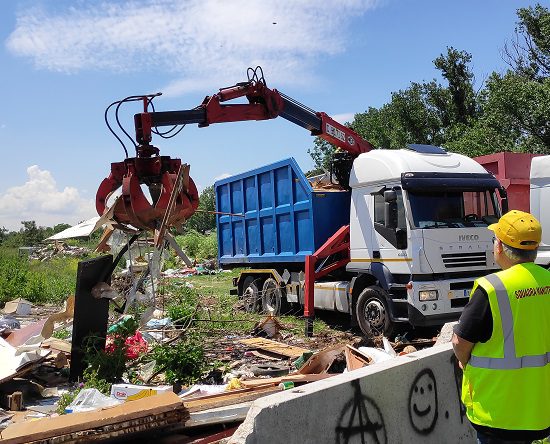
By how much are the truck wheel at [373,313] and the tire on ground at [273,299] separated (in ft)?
8.70

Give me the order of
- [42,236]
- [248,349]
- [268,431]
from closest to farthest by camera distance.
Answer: [268,431] → [248,349] → [42,236]

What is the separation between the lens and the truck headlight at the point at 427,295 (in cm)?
784

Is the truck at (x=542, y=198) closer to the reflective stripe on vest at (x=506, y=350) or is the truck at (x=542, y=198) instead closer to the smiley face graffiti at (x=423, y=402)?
the smiley face graffiti at (x=423, y=402)

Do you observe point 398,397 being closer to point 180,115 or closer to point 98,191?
point 98,191

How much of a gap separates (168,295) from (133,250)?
695 cm

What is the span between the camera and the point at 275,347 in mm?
7938

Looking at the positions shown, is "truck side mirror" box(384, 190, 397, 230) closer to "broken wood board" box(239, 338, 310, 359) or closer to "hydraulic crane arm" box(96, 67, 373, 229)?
"broken wood board" box(239, 338, 310, 359)

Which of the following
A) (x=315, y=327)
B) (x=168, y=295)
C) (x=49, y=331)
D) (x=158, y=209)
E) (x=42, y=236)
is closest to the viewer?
(x=158, y=209)

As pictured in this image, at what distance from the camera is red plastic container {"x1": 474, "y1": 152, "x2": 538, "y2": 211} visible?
35.7 ft

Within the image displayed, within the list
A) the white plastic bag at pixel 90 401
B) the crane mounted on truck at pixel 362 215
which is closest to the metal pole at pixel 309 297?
the crane mounted on truck at pixel 362 215

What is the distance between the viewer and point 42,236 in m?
60.4

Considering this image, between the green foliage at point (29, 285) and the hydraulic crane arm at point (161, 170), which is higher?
the hydraulic crane arm at point (161, 170)

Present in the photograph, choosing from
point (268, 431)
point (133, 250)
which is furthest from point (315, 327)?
point (268, 431)

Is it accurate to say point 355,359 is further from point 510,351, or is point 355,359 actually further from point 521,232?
point 521,232
